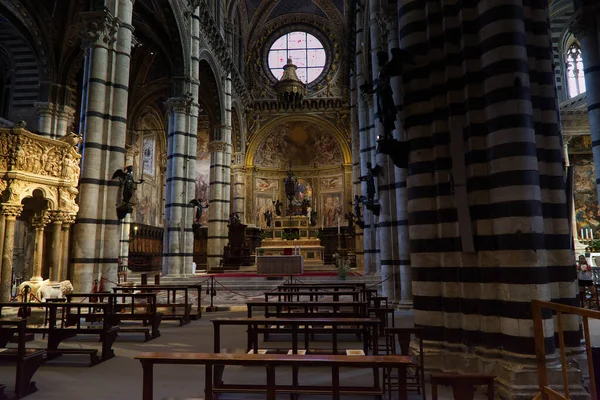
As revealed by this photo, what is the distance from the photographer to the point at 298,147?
102 feet

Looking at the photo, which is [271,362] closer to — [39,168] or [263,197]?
[39,168]

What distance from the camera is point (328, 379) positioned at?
461 centimetres

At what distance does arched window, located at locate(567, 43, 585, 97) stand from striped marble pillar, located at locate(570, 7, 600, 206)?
32.1 ft

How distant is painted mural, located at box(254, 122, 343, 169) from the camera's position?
30359 millimetres

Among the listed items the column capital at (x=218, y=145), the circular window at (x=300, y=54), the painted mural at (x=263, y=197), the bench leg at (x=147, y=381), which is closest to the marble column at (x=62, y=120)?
the column capital at (x=218, y=145)

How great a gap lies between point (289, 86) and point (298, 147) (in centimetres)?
587

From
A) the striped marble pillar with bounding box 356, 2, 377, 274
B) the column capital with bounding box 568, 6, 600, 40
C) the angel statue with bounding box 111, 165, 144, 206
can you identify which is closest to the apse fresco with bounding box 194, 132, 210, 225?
the striped marble pillar with bounding box 356, 2, 377, 274

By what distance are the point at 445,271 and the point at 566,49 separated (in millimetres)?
18915

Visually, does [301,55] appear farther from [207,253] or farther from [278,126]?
[207,253]

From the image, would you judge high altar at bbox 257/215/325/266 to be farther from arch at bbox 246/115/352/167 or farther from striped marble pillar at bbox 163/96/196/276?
arch at bbox 246/115/352/167

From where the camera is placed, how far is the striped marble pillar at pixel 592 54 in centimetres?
1039

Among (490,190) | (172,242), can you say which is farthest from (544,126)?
(172,242)

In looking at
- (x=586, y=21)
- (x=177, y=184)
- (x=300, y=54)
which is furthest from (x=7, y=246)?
(x=300, y=54)

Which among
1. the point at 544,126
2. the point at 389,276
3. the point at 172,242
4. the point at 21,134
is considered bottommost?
the point at 389,276
